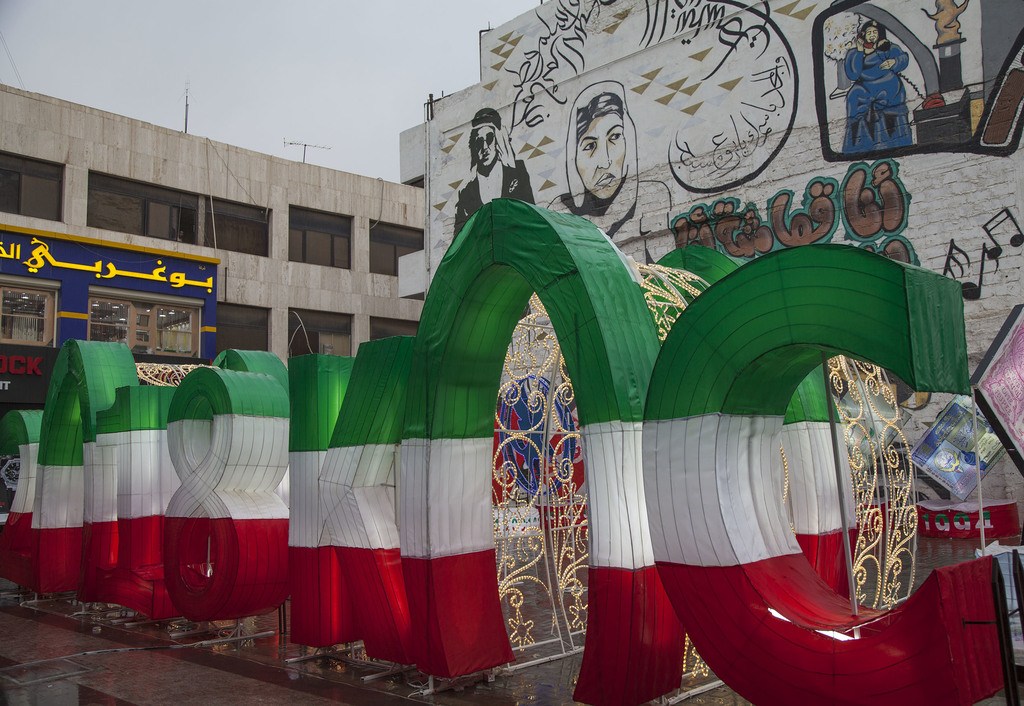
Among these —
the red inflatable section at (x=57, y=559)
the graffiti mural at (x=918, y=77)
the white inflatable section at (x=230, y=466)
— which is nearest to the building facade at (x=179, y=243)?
the red inflatable section at (x=57, y=559)

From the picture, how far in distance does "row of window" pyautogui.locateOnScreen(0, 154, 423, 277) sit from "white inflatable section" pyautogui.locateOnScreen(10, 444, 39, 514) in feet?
37.8

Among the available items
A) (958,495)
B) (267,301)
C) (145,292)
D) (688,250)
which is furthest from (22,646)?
(267,301)

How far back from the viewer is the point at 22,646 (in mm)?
8438

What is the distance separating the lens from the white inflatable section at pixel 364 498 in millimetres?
6887

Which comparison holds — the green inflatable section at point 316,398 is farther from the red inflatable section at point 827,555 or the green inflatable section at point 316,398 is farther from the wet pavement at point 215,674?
the red inflatable section at point 827,555

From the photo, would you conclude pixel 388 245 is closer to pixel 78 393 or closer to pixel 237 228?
pixel 237 228

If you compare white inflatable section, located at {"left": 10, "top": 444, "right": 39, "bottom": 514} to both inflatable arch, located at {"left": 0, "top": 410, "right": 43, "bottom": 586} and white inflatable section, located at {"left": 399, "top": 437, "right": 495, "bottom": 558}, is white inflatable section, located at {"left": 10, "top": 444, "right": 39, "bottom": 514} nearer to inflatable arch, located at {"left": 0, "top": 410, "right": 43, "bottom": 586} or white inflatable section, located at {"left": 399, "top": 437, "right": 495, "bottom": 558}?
inflatable arch, located at {"left": 0, "top": 410, "right": 43, "bottom": 586}

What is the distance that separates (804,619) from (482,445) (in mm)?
2799

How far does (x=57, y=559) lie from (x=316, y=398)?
16.9ft

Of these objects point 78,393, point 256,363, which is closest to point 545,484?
point 256,363

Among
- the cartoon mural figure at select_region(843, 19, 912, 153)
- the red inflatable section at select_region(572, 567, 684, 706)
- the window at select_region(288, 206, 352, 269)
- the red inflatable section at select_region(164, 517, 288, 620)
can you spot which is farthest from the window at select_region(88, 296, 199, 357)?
the red inflatable section at select_region(572, 567, 684, 706)

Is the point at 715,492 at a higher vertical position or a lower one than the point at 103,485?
higher

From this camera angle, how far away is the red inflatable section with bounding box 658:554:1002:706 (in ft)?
12.5

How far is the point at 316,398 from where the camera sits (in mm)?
7742
